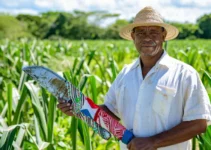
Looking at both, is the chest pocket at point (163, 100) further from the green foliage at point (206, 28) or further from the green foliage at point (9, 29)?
the green foliage at point (206, 28)

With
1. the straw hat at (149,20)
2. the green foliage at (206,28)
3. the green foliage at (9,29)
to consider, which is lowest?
the green foliage at (206,28)

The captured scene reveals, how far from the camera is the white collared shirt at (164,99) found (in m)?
1.60

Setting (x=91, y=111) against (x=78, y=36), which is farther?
(x=78, y=36)

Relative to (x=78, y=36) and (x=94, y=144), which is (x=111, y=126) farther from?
(x=78, y=36)

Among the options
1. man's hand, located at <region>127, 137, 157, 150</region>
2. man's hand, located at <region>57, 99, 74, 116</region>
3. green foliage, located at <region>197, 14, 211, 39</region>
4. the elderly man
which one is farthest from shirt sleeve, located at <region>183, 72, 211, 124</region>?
green foliage, located at <region>197, 14, 211, 39</region>

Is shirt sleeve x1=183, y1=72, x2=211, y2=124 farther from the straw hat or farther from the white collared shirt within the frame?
the straw hat

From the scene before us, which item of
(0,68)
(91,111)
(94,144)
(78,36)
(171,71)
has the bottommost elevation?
(78,36)

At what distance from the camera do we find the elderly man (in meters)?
1.60

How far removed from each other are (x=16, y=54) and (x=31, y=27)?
48474 millimetres

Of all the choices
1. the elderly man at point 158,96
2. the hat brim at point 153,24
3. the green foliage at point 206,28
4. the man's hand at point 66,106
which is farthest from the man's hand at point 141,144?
the green foliage at point 206,28

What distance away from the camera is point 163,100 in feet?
5.40

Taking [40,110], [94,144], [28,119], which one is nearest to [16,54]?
[28,119]

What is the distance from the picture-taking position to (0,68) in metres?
4.71

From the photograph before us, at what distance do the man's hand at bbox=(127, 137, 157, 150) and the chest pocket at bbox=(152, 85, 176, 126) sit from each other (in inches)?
4.2
